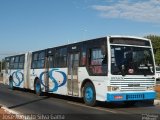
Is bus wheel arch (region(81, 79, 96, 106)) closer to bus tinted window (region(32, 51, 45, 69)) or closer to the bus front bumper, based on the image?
the bus front bumper

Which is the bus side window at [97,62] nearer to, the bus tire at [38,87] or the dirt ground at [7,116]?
the dirt ground at [7,116]

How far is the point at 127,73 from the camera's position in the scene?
609 inches

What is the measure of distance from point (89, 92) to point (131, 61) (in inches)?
92.3

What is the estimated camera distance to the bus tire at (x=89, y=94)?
16.3 meters

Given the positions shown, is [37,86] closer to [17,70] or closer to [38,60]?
[38,60]

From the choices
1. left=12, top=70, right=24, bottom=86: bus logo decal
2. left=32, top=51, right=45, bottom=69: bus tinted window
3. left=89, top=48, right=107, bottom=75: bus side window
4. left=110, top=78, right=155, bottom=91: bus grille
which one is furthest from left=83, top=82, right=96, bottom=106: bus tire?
left=12, top=70, right=24, bottom=86: bus logo decal

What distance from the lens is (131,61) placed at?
1571cm

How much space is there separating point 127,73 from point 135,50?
121 cm

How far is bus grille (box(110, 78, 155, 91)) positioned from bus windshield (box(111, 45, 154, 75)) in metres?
0.28

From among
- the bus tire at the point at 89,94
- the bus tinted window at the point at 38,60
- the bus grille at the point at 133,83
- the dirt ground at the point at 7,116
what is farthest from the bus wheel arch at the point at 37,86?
the dirt ground at the point at 7,116

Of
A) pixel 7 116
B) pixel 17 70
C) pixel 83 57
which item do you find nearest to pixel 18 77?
pixel 17 70

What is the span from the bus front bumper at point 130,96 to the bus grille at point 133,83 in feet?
0.67

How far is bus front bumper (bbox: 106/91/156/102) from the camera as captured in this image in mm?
15141

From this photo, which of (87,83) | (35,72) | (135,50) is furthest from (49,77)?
(135,50)
